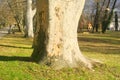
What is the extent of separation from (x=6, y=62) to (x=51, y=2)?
2283mm

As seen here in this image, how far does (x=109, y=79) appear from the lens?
34.0ft

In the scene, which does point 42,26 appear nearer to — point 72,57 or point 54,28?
point 54,28

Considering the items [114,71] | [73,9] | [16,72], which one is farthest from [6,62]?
[114,71]

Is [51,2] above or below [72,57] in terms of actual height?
above

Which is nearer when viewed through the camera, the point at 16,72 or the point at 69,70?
the point at 16,72

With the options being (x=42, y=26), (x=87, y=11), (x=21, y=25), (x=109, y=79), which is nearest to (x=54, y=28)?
(x=42, y=26)

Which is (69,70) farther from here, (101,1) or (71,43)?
(101,1)

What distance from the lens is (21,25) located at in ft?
206

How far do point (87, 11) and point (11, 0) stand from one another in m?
31.9

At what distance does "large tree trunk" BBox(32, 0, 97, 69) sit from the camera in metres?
10.6

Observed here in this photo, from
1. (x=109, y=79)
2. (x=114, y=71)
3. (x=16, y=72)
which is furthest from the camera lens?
A: (x=114, y=71)

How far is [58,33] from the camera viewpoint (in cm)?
1071

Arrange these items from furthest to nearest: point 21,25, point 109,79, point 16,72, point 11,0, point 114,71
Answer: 1. point 21,25
2. point 11,0
3. point 114,71
4. point 109,79
5. point 16,72

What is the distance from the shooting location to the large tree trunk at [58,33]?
10617 mm
